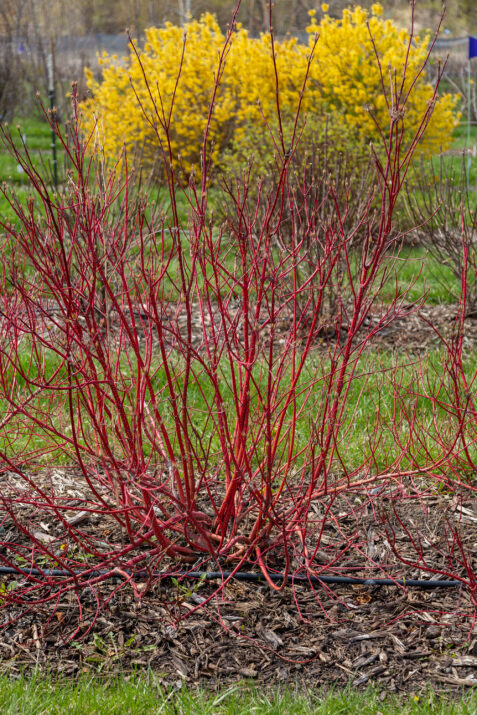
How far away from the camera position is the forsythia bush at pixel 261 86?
952 centimetres

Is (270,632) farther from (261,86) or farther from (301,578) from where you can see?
(261,86)

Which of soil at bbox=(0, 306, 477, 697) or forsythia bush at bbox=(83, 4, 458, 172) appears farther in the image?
forsythia bush at bbox=(83, 4, 458, 172)

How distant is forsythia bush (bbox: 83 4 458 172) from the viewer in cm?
952

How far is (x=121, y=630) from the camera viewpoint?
231 centimetres

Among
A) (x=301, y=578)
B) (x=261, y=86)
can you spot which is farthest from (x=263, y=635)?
(x=261, y=86)

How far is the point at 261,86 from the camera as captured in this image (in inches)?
411

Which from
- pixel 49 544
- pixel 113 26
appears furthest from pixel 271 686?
pixel 113 26

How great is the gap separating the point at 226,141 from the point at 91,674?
1049 centimetres

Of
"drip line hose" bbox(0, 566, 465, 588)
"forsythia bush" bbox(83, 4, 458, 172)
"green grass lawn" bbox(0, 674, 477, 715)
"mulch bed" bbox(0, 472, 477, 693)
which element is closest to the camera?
"green grass lawn" bbox(0, 674, 477, 715)

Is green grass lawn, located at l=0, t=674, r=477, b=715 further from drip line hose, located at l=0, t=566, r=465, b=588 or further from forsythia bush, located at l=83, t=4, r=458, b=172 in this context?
forsythia bush, located at l=83, t=4, r=458, b=172

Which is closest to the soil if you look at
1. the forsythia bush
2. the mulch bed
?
the mulch bed

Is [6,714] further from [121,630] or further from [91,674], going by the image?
[121,630]

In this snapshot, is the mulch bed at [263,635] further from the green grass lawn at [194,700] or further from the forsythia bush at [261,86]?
the forsythia bush at [261,86]

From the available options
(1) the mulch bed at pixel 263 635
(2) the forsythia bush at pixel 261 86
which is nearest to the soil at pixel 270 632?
(1) the mulch bed at pixel 263 635
